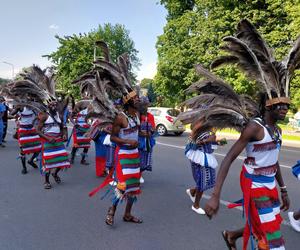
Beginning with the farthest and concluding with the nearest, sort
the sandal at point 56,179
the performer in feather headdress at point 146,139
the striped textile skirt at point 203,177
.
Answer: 1. the sandal at point 56,179
2. the performer in feather headdress at point 146,139
3. the striped textile skirt at point 203,177

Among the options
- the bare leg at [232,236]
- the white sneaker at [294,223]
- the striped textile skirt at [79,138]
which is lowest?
the white sneaker at [294,223]

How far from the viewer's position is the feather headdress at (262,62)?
2736 millimetres

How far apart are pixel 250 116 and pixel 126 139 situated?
1774 millimetres

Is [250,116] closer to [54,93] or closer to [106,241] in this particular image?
[106,241]

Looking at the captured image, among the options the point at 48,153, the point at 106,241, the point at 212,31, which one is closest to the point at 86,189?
the point at 48,153

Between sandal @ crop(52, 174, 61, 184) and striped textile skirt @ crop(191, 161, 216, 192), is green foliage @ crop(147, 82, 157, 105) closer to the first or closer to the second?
striped textile skirt @ crop(191, 161, 216, 192)

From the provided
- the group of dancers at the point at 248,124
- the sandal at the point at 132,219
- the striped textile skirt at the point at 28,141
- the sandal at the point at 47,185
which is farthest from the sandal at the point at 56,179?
the group of dancers at the point at 248,124

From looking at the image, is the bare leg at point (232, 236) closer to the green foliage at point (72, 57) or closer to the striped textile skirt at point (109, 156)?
the striped textile skirt at point (109, 156)

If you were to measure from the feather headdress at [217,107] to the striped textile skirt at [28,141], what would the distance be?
586cm

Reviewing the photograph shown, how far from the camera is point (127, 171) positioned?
4.19 meters

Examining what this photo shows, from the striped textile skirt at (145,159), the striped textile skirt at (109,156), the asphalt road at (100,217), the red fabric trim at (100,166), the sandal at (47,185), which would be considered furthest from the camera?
the red fabric trim at (100,166)

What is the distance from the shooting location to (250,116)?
9.46ft

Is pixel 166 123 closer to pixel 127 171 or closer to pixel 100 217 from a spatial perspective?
pixel 100 217

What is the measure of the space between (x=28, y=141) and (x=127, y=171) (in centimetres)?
451
